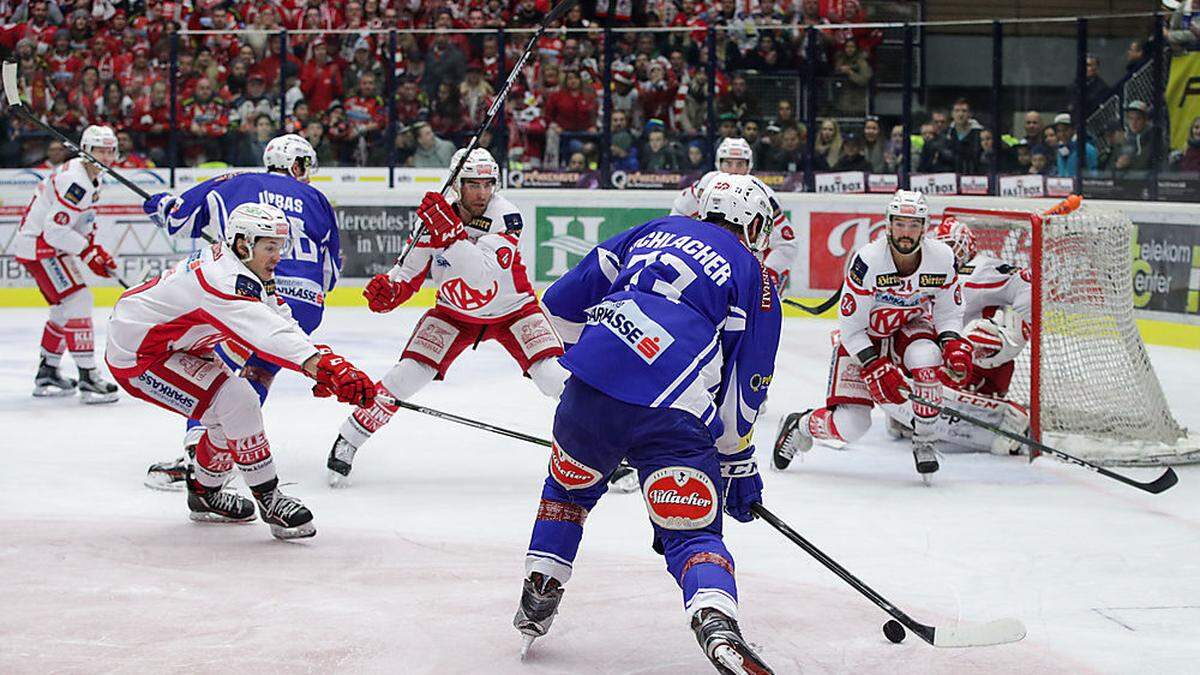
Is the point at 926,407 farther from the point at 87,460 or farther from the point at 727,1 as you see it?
the point at 727,1

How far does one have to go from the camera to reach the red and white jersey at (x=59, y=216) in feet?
25.8

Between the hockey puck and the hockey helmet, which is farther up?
the hockey helmet

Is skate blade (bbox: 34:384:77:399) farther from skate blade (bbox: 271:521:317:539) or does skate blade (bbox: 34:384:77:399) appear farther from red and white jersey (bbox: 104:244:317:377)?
skate blade (bbox: 271:521:317:539)

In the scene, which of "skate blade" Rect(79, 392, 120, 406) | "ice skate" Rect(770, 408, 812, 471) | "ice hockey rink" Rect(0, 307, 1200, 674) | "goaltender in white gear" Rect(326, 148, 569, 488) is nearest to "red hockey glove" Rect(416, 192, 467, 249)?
"goaltender in white gear" Rect(326, 148, 569, 488)

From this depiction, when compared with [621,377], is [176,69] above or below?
above

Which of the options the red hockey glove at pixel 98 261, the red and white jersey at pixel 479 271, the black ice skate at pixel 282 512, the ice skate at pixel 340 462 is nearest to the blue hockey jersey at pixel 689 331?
the black ice skate at pixel 282 512

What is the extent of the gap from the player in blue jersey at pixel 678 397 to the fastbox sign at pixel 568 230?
781 cm

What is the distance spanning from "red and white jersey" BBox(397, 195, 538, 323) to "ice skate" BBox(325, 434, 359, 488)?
0.65m

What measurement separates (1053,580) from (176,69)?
8.81 metres

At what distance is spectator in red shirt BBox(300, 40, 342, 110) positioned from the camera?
38.7 ft

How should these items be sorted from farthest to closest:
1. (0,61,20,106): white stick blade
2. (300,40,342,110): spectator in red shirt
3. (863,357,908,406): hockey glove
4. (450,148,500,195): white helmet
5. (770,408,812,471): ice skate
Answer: (300,40,342,110): spectator in red shirt, (0,61,20,106): white stick blade, (770,408,812,471): ice skate, (863,357,908,406): hockey glove, (450,148,500,195): white helmet

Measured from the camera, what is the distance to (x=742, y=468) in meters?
3.79

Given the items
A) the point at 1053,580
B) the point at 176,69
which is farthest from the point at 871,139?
the point at 1053,580

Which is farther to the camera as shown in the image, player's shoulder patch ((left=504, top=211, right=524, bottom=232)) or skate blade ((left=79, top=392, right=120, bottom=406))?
skate blade ((left=79, top=392, right=120, bottom=406))
